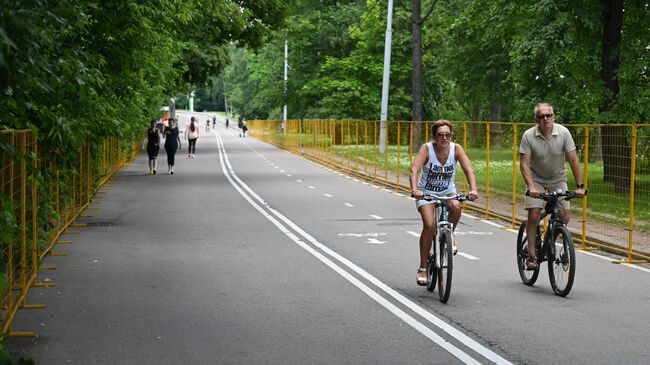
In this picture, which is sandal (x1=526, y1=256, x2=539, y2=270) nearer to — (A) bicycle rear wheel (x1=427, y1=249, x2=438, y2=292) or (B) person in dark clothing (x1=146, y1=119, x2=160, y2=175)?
(A) bicycle rear wheel (x1=427, y1=249, x2=438, y2=292)

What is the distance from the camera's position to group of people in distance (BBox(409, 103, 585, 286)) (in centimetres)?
1012

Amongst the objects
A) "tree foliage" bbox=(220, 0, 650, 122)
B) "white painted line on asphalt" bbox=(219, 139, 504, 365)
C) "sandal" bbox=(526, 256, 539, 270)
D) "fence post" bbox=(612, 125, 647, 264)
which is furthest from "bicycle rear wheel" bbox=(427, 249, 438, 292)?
"tree foliage" bbox=(220, 0, 650, 122)

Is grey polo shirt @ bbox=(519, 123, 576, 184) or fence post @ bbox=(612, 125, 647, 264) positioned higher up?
grey polo shirt @ bbox=(519, 123, 576, 184)

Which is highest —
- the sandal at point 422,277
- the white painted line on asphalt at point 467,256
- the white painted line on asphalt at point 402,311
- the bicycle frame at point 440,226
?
the bicycle frame at point 440,226

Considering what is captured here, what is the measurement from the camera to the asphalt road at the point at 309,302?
25.3 ft

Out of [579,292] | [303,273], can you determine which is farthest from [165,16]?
[579,292]

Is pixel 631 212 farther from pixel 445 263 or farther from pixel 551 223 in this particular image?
pixel 445 263

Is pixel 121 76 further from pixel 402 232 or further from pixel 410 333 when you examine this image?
pixel 410 333

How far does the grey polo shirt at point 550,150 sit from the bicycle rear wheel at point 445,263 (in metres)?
1.42

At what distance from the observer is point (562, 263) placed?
1028 cm

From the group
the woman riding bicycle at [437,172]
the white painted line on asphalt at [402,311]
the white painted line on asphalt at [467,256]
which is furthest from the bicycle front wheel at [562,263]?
the white painted line on asphalt at [467,256]

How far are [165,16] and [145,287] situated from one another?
16.5 ft

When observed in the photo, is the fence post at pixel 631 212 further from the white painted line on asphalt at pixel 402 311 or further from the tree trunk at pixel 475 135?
the tree trunk at pixel 475 135

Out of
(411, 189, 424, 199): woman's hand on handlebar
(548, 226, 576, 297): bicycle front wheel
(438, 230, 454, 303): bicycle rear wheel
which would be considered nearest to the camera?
(438, 230, 454, 303): bicycle rear wheel
